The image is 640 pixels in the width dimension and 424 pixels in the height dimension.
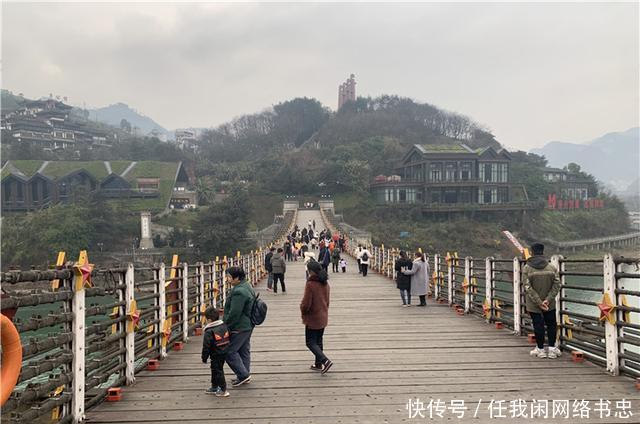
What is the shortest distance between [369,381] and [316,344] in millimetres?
846

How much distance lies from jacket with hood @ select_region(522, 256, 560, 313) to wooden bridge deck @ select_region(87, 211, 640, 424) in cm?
72

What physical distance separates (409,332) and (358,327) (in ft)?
3.37

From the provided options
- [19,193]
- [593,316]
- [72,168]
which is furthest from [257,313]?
[72,168]

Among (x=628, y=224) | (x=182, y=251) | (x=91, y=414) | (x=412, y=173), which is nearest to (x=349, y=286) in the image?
(x=91, y=414)

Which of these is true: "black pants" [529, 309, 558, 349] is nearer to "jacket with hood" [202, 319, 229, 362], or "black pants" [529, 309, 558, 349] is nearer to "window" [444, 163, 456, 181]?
"jacket with hood" [202, 319, 229, 362]

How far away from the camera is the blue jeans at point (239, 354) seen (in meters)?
5.84

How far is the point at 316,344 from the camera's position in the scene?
257 inches

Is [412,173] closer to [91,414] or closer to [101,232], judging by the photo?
[101,232]

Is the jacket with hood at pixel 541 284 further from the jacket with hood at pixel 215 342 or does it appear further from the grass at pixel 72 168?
the grass at pixel 72 168

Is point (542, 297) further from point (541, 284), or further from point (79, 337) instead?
point (79, 337)

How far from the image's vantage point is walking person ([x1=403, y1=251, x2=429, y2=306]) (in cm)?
1200

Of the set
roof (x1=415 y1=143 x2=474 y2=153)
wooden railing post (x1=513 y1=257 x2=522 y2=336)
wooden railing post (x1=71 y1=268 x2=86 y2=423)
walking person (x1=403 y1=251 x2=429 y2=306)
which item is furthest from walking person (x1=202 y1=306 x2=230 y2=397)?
roof (x1=415 y1=143 x2=474 y2=153)

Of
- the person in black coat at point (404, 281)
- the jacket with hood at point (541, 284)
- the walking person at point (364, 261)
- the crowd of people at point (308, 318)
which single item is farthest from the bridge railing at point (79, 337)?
the walking person at point (364, 261)

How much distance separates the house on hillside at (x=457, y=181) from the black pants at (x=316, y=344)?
59.3 metres
